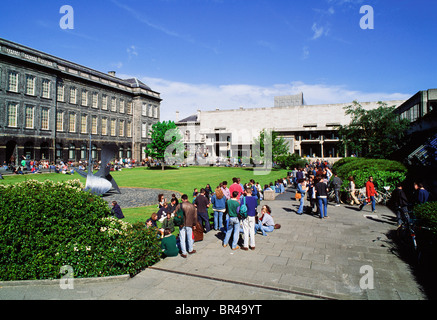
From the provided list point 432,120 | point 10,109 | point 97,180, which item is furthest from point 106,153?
point 10,109

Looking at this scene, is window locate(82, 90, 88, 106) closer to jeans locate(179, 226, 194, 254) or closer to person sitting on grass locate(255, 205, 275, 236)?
person sitting on grass locate(255, 205, 275, 236)

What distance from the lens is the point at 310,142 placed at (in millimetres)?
62906

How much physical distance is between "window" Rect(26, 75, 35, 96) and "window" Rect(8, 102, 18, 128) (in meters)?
2.59

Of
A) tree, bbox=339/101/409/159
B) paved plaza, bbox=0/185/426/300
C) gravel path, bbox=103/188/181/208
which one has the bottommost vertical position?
paved plaza, bbox=0/185/426/300

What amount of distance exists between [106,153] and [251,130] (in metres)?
55.2

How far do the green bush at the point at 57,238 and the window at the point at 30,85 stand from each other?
38.3 metres

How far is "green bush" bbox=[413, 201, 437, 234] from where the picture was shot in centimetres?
664

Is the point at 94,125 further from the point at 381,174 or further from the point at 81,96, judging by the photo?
the point at 381,174

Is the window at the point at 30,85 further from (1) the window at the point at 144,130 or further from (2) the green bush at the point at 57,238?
(2) the green bush at the point at 57,238

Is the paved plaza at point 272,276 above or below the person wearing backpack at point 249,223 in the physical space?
below

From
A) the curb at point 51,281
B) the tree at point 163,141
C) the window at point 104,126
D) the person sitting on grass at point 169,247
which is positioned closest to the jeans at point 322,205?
the person sitting on grass at point 169,247

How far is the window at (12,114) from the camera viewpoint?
3534 centimetres

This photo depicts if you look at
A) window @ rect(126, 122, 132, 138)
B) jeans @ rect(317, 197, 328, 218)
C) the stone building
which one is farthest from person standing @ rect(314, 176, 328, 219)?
window @ rect(126, 122, 132, 138)

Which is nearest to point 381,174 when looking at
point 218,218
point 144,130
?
point 218,218
